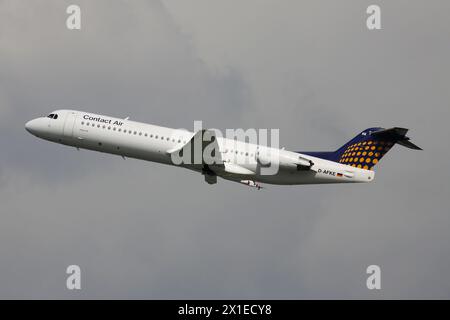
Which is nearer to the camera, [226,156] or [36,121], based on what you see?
[226,156]

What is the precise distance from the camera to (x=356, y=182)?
40.2 m

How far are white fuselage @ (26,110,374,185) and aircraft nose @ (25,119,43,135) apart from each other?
2.10 metres

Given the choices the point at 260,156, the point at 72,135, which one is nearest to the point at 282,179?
the point at 260,156

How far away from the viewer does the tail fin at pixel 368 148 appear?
133ft

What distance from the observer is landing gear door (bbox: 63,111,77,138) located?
137ft

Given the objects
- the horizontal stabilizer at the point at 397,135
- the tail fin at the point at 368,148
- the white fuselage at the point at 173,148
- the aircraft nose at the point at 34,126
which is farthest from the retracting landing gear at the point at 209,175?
the aircraft nose at the point at 34,126

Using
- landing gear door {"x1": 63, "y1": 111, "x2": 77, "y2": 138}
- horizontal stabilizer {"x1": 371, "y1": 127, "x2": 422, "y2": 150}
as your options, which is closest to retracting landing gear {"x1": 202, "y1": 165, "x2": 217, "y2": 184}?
landing gear door {"x1": 63, "y1": 111, "x2": 77, "y2": 138}

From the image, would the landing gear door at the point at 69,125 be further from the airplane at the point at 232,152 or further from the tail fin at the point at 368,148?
the tail fin at the point at 368,148

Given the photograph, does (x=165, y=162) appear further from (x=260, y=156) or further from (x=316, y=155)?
(x=316, y=155)

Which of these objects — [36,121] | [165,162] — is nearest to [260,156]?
[165,162]

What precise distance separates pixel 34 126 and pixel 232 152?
11.2 meters

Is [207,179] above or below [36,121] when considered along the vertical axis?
below

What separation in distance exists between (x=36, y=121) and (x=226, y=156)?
10.9 meters

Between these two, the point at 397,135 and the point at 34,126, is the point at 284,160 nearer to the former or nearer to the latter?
the point at 397,135
